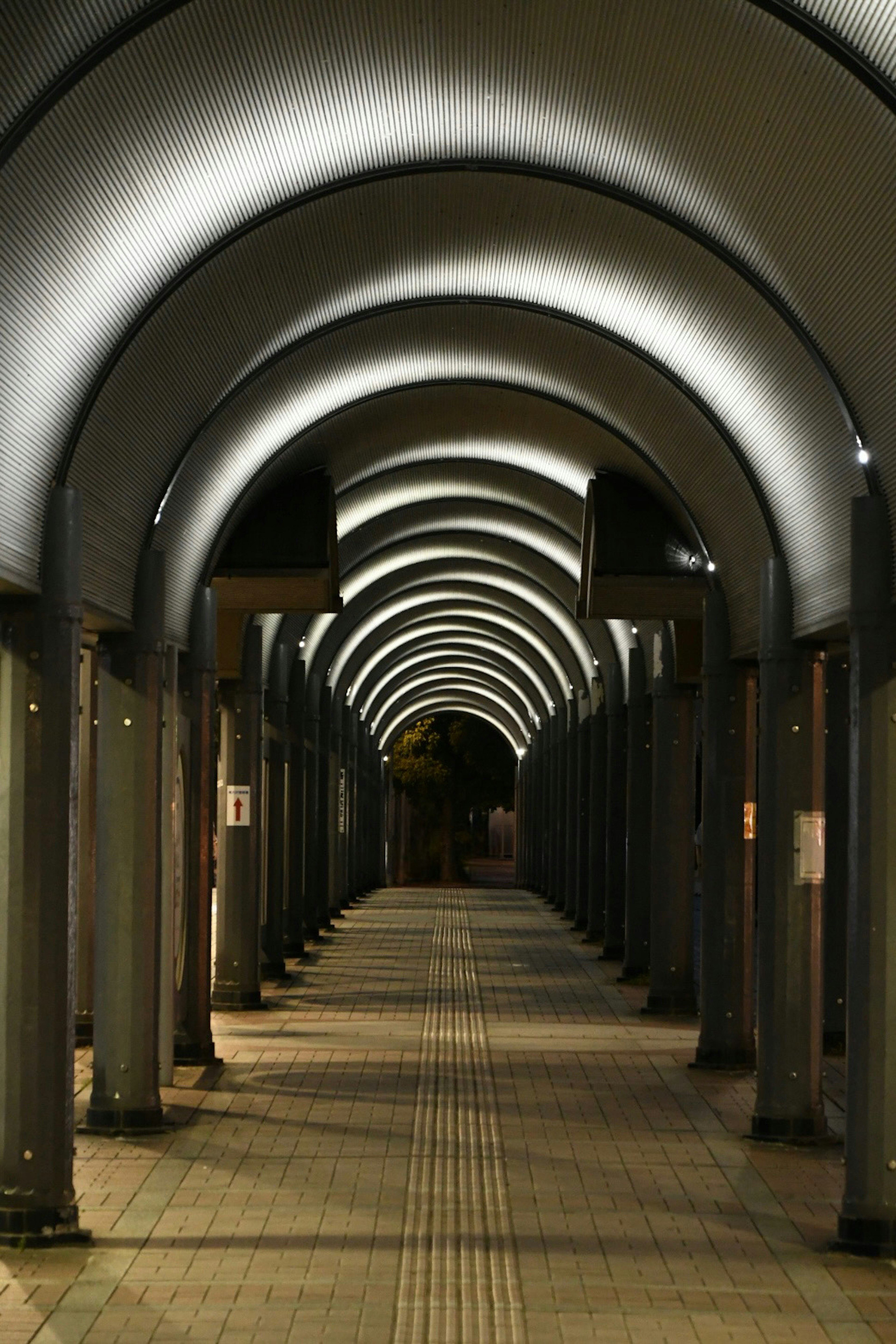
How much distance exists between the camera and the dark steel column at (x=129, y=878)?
1174cm

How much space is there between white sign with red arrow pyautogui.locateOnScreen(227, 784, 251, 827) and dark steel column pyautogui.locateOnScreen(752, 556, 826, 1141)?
6.37m

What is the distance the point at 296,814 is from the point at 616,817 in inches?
161

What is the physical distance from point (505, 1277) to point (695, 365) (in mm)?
6617

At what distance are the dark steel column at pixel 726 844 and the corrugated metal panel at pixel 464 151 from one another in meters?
3.07

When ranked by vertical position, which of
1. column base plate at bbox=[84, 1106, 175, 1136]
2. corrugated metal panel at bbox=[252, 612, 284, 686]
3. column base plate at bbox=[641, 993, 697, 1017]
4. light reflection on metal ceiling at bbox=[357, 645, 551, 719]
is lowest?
column base plate at bbox=[641, 993, 697, 1017]

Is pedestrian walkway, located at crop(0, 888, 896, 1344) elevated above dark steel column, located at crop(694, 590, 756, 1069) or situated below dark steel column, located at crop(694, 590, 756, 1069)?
below

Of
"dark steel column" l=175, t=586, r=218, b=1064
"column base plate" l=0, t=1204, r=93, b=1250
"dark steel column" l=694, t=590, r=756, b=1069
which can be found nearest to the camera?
"column base plate" l=0, t=1204, r=93, b=1250

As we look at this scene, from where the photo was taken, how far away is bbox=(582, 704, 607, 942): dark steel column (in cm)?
2708

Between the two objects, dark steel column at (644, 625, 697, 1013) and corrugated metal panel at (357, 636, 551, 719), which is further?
corrugated metal panel at (357, 636, 551, 719)

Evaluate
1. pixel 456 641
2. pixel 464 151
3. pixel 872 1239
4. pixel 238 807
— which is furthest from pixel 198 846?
pixel 456 641

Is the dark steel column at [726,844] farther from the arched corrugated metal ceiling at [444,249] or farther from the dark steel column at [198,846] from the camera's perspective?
the dark steel column at [198,846]

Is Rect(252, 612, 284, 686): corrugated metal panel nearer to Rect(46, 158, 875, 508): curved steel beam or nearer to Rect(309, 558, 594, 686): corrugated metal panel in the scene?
Rect(309, 558, 594, 686): corrugated metal panel

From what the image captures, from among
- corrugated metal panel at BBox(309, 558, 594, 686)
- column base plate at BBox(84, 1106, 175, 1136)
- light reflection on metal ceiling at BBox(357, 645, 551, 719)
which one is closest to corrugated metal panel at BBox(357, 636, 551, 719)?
light reflection on metal ceiling at BBox(357, 645, 551, 719)

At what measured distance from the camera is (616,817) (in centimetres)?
2462
